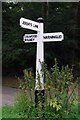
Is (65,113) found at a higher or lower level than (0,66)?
lower

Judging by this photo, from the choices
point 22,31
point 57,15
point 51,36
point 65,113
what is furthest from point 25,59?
point 65,113

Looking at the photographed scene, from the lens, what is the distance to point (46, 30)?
57.1ft

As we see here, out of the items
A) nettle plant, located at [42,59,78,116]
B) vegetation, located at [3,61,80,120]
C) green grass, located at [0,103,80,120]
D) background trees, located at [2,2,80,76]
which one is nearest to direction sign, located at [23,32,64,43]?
vegetation, located at [3,61,80,120]

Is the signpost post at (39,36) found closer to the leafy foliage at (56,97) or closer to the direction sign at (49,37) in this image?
the direction sign at (49,37)

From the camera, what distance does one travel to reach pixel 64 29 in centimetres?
1792

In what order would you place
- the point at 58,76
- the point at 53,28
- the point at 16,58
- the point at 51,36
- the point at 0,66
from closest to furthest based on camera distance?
the point at 58,76 → the point at 51,36 → the point at 53,28 → the point at 16,58 → the point at 0,66

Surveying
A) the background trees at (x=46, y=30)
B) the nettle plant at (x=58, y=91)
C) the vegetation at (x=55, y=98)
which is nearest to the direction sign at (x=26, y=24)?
the vegetation at (x=55, y=98)

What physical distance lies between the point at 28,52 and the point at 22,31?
1131 mm

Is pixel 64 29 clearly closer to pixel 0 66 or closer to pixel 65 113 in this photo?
pixel 0 66

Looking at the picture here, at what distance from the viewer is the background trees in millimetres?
A: 17672

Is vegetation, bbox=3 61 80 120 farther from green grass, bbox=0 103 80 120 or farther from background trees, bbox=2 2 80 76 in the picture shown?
background trees, bbox=2 2 80 76

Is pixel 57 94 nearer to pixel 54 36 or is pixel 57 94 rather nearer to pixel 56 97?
pixel 56 97

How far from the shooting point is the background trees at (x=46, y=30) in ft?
58.0

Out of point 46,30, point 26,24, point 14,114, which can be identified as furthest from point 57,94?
point 46,30
